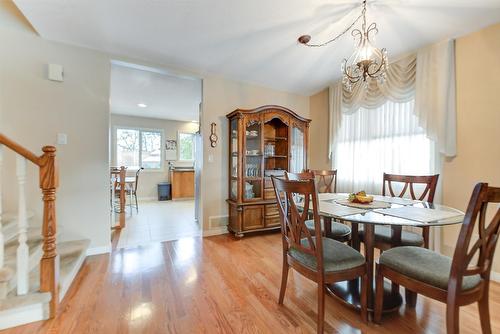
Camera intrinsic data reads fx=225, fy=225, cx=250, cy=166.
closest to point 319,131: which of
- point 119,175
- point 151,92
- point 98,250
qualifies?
point 151,92

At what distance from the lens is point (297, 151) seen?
11.9 ft

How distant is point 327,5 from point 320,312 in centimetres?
233

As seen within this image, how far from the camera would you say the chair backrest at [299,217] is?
4.38 feet

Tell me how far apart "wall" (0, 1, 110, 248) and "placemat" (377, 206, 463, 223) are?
9.61 ft

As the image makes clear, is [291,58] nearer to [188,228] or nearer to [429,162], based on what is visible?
[429,162]

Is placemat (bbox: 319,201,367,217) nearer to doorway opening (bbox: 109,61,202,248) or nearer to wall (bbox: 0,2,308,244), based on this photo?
doorway opening (bbox: 109,61,202,248)

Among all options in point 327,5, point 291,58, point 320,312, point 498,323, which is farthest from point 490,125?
point 320,312

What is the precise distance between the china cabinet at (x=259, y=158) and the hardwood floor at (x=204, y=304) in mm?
841

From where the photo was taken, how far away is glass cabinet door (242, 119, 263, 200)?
331 cm

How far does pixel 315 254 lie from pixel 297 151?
2.40 metres

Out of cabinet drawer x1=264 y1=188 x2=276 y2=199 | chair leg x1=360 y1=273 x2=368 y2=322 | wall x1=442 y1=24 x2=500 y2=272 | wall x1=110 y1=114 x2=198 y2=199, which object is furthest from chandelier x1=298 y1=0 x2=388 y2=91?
wall x1=110 y1=114 x2=198 y2=199

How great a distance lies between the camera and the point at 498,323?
1509mm

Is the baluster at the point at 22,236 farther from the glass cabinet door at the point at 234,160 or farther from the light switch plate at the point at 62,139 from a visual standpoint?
the glass cabinet door at the point at 234,160

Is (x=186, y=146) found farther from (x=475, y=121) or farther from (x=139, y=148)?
(x=475, y=121)
